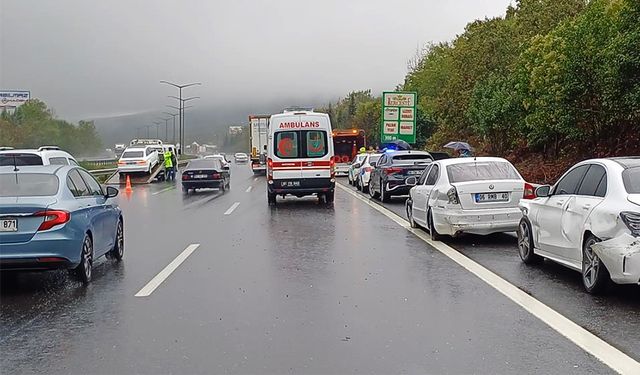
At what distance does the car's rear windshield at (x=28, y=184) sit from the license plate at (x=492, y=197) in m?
6.85

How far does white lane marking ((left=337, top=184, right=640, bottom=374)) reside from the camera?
18.4 feet

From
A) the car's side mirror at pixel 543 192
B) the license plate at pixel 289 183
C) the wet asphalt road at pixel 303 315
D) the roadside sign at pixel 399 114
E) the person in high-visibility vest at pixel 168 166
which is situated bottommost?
the person in high-visibility vest at pixel 168 166

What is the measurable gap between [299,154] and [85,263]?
495 inches

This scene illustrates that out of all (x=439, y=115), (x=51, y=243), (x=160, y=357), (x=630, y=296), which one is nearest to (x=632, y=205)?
(x=630, y=296)

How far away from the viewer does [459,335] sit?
6457 millimetres

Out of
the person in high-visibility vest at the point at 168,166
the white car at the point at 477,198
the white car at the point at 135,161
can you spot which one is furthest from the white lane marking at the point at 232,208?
the person in high-visibility vest at the point at 168,166

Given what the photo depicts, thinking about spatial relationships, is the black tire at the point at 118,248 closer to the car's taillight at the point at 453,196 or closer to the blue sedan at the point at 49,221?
the blue sedan at the point at 49,221

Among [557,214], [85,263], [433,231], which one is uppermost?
[557,214]

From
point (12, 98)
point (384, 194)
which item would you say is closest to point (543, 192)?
point (384, 194)

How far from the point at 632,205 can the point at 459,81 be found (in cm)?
4046

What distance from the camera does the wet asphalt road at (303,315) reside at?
5742 mm

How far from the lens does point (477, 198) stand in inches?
485

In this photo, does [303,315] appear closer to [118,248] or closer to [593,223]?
[593,223]

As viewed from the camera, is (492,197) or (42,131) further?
(42,131)
